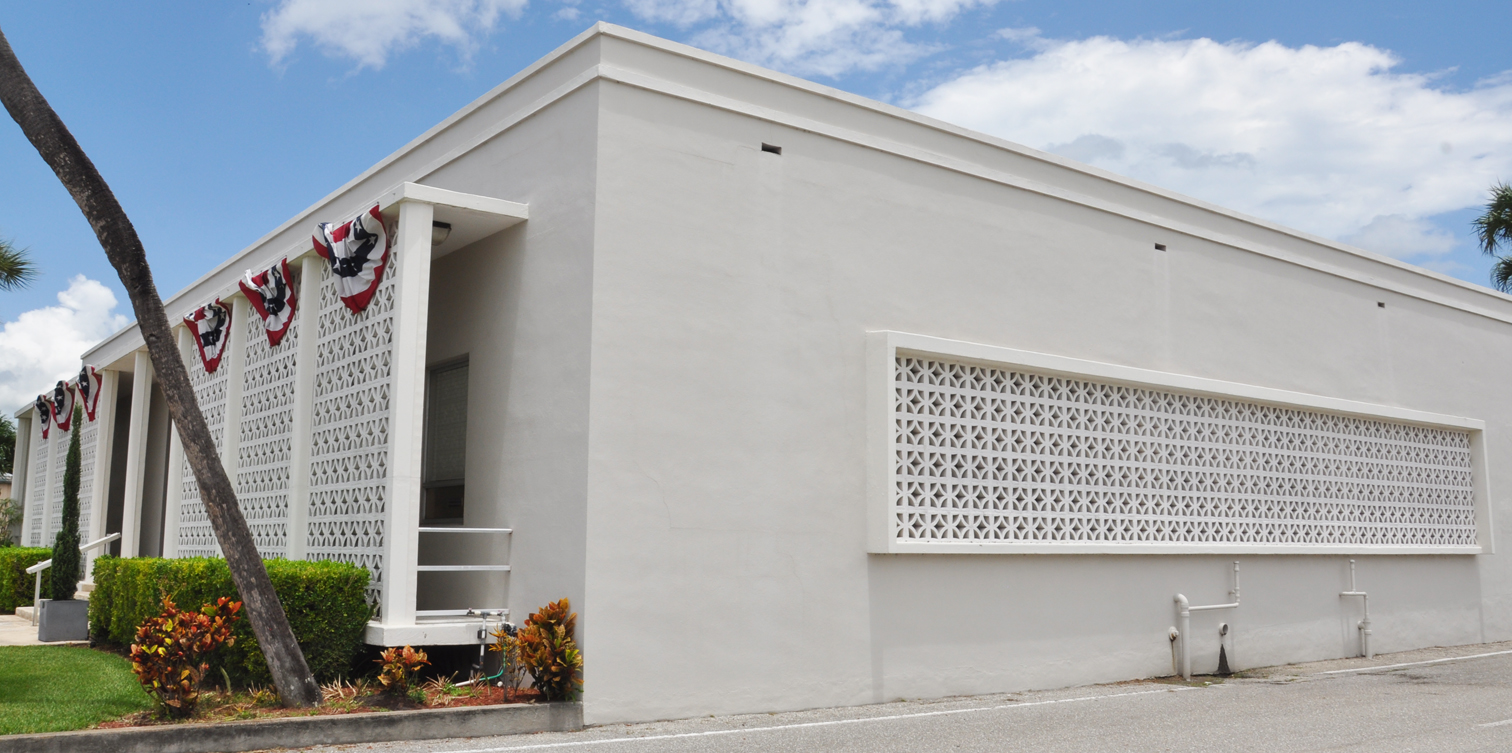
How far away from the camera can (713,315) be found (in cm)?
936

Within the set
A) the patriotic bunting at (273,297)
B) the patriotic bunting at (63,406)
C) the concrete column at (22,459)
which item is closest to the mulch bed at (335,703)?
the patriotic bunting at (273,297)

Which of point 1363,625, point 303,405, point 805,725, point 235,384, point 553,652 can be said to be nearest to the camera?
point 553,652

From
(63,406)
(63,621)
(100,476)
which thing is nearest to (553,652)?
(63,621)

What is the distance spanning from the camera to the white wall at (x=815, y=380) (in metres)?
8.85

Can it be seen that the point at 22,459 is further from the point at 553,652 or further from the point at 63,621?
the point at 553,652

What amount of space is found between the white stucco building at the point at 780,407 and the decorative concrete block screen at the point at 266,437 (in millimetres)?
66

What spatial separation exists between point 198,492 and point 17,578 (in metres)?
7.91

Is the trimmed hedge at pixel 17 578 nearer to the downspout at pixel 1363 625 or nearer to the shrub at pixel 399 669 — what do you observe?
the shrub at pixel 399 669

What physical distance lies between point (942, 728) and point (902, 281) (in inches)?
155

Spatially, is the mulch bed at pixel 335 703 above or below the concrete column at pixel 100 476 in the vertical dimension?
below

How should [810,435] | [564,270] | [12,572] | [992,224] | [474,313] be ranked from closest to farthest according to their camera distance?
1. [564,270]
2. [810,435]
3. [474,313]
4. [992,224]
5. [12,572]

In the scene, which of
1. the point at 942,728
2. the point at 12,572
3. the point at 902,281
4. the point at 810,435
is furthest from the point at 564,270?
the point at 12,572

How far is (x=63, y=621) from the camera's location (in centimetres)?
1398

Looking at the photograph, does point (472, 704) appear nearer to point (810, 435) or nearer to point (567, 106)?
point (810, 435)
